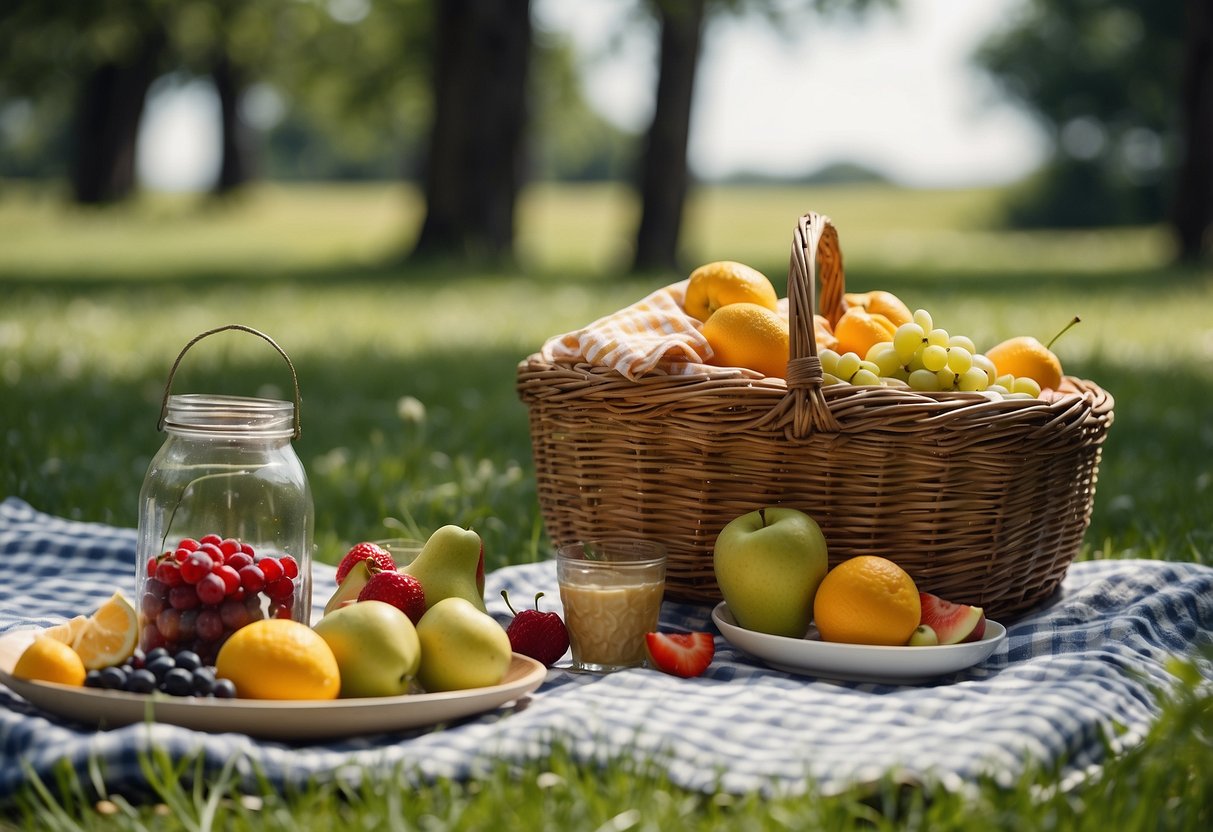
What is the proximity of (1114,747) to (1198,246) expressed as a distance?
15748 millimetres

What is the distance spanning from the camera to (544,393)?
315 cm

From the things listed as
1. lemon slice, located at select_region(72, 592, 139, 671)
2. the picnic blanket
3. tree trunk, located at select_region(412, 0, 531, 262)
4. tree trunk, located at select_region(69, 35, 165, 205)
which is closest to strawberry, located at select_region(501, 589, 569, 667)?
the picnic blanket

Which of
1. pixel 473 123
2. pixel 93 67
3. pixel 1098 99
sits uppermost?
pixel 1098 99

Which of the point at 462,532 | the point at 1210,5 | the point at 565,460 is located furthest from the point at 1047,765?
the point at 1210,5

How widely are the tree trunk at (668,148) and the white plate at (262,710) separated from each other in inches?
448

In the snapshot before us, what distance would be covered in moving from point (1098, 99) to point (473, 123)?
116 feet

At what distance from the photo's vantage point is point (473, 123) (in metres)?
13.4

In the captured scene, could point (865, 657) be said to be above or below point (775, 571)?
below

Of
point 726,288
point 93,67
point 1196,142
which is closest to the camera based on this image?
point 726,288

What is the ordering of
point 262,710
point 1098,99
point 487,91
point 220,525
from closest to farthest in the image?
point 262,710, point 220,525, point 487,91, point 1098,99

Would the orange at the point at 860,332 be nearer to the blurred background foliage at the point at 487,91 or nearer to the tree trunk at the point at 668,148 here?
the blurred background foliage at the point at 487,91

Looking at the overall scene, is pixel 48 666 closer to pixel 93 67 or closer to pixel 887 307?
pixel 887 307

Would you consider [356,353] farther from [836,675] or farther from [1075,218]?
[1075,218]

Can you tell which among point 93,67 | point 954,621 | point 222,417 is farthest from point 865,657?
point 93,67
